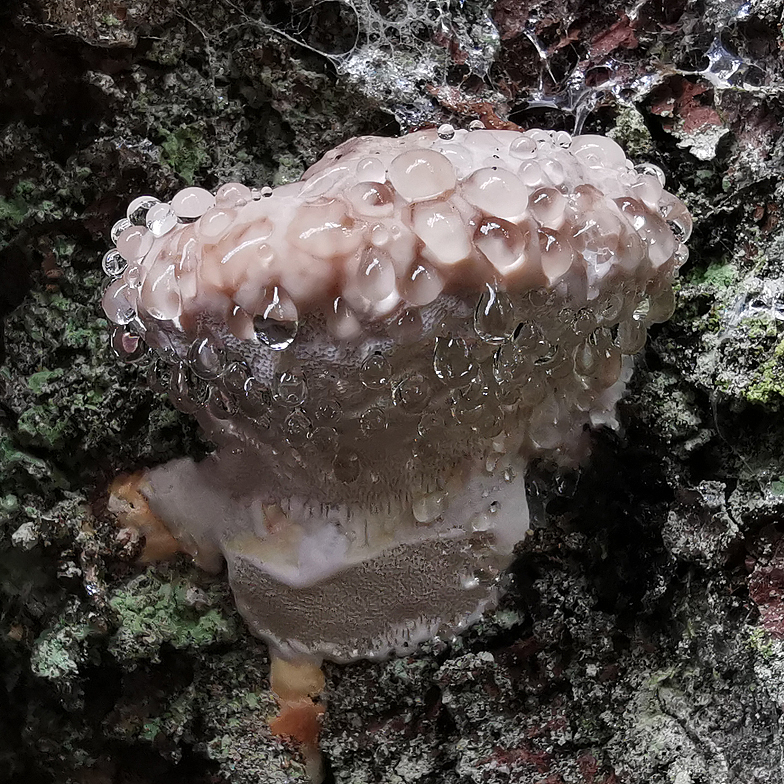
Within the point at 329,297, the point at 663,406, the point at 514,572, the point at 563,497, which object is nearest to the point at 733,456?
the point at 663,406

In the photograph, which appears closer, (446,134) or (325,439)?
(446,134)

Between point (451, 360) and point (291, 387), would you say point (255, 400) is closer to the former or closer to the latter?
point (291, 387)

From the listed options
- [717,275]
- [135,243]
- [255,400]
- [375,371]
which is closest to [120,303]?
[135,243]

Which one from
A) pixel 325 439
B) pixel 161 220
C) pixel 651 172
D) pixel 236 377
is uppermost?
pixel 651 172

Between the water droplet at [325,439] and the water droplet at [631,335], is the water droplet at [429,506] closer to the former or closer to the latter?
the water droplet at [325,439]

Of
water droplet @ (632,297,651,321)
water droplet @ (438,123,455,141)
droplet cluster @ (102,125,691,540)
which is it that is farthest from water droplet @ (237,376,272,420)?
water droplet @ (632,297,651,321)

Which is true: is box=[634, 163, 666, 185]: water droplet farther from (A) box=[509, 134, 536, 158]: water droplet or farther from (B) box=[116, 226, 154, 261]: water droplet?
(B) box=[116, 226, 154, 261]: water droplet

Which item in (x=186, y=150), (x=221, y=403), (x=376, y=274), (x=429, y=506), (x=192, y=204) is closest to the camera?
(x=376, y=274)

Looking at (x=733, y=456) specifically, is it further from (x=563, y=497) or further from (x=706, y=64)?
(x=706, y=64)
